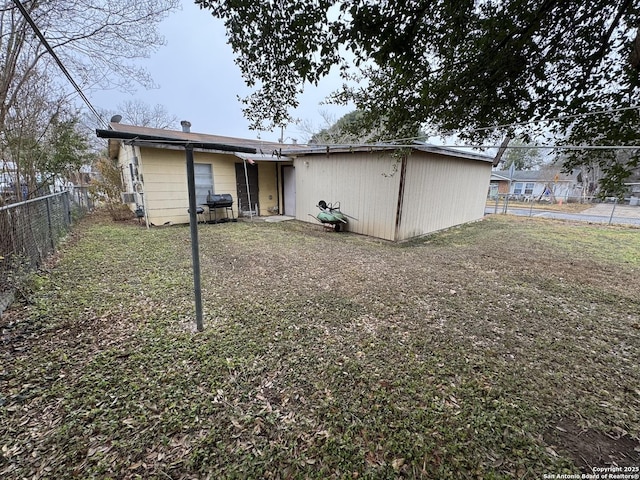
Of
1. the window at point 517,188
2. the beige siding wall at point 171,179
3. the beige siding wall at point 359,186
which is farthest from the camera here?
the window at point 517,188

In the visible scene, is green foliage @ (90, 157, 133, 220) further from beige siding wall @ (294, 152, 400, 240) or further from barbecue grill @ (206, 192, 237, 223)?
beige siding wall @ (294, 152, 400, 240)

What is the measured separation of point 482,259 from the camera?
5562mm

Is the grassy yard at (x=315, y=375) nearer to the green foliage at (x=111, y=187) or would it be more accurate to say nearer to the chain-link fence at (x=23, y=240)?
the chain-link fence at (x=23, y=240)

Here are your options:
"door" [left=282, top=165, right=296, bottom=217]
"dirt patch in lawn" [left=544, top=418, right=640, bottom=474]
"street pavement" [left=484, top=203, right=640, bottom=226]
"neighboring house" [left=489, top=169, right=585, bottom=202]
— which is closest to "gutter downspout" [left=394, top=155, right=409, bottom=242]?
"door" [left=282, top=165, right=296, bottom=217]

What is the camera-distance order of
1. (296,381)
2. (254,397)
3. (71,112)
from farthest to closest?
1. (71,112)
2. (296,381)
3. (254,397)

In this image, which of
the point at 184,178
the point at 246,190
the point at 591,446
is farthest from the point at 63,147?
the point at 591,446

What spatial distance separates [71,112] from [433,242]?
9.99 m

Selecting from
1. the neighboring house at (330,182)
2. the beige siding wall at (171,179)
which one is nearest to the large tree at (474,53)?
the neighboring house at (330,182)

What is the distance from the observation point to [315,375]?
2178 millimetres

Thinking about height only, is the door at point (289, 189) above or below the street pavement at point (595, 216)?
above

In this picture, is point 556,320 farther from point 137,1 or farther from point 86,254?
point 137,1

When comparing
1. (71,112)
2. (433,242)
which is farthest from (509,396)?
(71,112)

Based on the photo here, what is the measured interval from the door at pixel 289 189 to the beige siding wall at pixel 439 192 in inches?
178

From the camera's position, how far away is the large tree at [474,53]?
2619 mm
